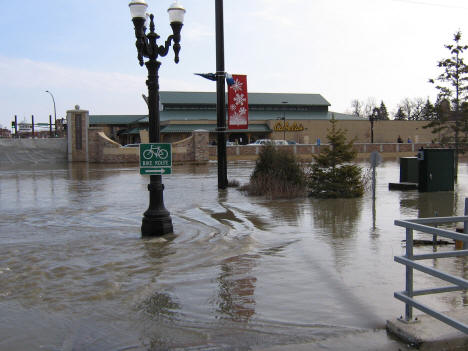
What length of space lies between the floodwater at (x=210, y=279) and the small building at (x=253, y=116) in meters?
51.1

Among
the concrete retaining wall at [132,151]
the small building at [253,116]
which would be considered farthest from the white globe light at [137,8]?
the small building at [253,116]

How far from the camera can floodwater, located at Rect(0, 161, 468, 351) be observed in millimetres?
4824

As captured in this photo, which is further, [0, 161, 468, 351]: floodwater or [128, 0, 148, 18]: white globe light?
[128, 0, 148, 18]: white globe light

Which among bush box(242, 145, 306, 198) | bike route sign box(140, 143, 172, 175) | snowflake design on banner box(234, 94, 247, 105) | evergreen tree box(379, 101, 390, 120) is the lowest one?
bush box(242, 145, 306, 198)

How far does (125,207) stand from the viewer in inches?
555

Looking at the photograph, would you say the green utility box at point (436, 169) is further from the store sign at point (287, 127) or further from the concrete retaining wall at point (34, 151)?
the store sign at point (287, 127)

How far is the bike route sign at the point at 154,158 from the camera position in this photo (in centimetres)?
952

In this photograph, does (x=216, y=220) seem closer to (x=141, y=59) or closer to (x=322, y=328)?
(x=141, y=59)

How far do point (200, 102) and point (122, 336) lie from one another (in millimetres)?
65997

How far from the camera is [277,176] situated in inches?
642

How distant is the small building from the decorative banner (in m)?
43.3

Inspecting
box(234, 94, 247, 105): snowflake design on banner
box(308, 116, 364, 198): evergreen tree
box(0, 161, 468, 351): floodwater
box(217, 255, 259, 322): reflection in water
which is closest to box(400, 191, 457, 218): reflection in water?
box(0, 161, 468, 351): floodwater

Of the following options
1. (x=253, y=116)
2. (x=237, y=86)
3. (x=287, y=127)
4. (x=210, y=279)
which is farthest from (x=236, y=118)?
(x=253, y=116)

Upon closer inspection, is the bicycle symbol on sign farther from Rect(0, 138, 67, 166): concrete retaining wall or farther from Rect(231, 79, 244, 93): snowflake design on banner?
Rect(0, 138, 67, 166): concrete retaining wall
